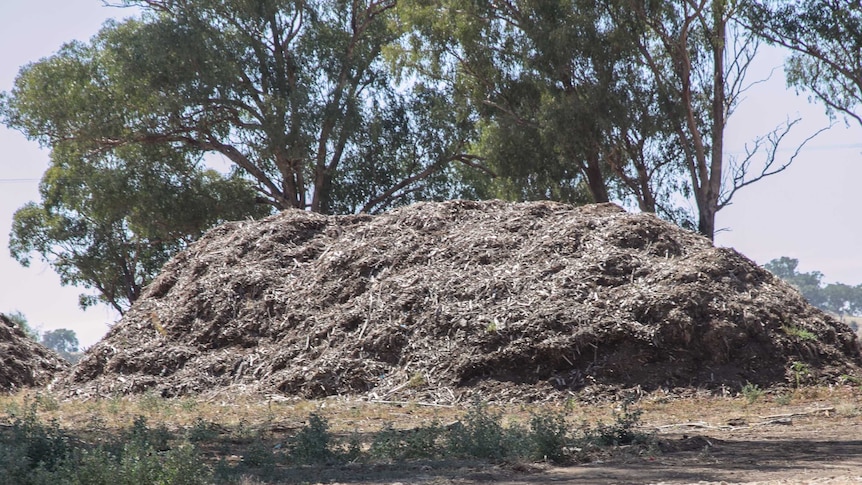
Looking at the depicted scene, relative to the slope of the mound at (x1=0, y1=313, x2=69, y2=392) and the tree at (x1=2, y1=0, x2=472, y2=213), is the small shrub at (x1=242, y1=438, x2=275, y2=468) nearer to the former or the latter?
Result: the slope of the mound at (x1=0, y1=313, x2=69, y2=392)

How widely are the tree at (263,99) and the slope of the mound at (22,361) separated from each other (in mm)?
8948

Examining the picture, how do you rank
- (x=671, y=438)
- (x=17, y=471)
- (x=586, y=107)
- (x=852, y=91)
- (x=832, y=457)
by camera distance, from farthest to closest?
1. (x=852, y=91)
2. (x=586, y=107)
3. (x=671, y=438)
4. (x=832, y=457)
5. (x=17, y=471)

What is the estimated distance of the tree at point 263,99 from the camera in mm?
23219

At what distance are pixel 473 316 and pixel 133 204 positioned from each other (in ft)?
53.2

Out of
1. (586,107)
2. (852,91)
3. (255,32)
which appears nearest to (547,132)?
(586,107)

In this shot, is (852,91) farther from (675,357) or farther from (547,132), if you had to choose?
(675,357)

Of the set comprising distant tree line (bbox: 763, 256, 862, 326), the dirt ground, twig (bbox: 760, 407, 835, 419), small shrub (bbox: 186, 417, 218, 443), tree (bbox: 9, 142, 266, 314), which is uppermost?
distant tree line (bbox: 763, 256, 862, 326)

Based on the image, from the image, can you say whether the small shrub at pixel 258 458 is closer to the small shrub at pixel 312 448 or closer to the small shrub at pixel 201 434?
the small shrub at pixel 312 448

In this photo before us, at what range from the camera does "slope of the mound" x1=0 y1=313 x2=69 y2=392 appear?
1362 centimetres

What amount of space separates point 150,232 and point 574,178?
11683 millimetres

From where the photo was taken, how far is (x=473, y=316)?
10.6 metres

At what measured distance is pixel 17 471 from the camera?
499 cm

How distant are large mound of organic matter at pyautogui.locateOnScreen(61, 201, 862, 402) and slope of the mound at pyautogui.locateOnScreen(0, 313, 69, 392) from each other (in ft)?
5.40

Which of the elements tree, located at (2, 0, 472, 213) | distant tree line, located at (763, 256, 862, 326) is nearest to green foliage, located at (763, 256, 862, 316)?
distant tree line, located at (763, 256, 862, 326)
